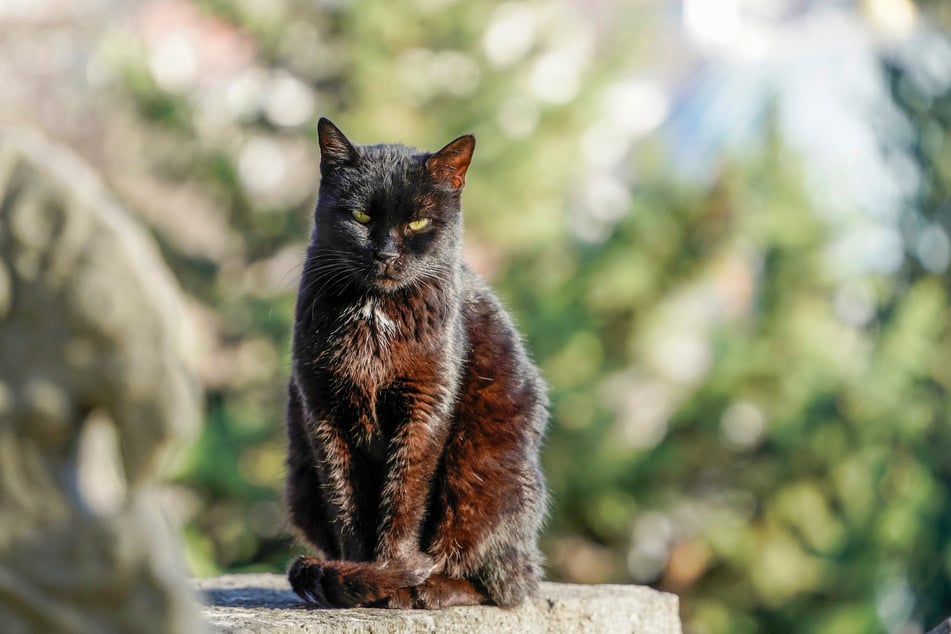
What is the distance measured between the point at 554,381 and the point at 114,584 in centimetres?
557

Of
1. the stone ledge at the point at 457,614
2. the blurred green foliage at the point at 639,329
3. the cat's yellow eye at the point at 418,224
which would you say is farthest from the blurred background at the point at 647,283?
the cat's yellow eye at the point at 418,224

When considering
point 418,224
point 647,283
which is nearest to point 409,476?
point 418,224

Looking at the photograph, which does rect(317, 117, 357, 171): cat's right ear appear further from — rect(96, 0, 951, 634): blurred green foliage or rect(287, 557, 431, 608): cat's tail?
rect(96, 0, 951, 634): blurred green foliage

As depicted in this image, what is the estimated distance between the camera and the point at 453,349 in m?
2.76

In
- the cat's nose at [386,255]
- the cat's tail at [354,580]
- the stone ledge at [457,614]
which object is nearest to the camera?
the stone ledge at [457,614]

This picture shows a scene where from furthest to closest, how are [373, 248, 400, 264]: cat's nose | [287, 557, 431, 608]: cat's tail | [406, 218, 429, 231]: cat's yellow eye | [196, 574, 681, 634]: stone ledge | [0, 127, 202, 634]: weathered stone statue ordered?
Answer: 1. [406, 218, 429, 231]: cat's yellow eye
2. [373, 248, 400, 264]: cat's nose
3. [287, 557, 431, 608]: cat's tail
4. [196, 574, 681, 634]: stone ledge
5. [0, 127, 202, 634]: weathered stone statue

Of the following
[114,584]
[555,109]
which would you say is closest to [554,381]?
[555,109]

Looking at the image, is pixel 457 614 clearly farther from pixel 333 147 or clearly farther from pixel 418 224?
pixel 333 147

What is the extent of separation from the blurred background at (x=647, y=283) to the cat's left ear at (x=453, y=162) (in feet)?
11.1

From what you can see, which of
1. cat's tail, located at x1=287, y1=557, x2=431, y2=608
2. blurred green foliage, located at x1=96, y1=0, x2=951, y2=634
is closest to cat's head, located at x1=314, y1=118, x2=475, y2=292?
cat's tail, located at x1=287, y1=557, x2=431, y2=608

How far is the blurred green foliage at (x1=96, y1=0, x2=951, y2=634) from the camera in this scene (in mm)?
6684

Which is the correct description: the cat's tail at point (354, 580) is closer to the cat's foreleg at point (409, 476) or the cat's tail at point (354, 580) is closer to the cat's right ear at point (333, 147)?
the cat's foreleg at point (409, 476)

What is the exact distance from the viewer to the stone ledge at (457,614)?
8.14ft

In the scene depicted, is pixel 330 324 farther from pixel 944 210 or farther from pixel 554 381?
pixel 944 210
